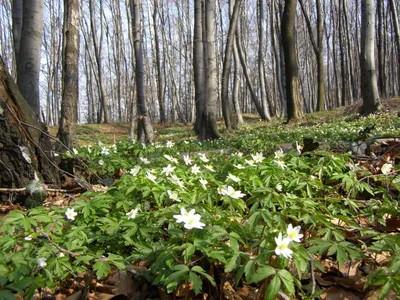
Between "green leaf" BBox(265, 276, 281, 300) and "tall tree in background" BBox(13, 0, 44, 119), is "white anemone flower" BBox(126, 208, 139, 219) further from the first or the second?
"tall tree in background" BBox(13, 0, 44, 119)

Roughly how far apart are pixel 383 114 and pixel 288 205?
28.6ft

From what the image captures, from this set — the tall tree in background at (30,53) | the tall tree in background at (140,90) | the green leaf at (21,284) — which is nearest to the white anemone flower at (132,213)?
the green leaf at (21,284)

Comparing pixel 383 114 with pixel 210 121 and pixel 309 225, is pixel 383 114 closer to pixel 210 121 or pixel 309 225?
pixel 210 121

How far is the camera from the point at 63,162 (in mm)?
3719

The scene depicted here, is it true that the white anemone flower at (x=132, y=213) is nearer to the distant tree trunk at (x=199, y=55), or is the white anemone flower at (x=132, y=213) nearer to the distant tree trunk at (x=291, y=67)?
the distant tree trunk at (x=199, y=55)

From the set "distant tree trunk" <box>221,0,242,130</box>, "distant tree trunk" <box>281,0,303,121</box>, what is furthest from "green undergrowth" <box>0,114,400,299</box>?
"distant tree trunk" <box>221,0,242,130</box>

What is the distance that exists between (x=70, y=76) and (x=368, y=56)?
28.2 ft

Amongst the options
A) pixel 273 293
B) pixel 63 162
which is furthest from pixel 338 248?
pixel 63 162

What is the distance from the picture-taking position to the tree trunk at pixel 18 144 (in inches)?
114

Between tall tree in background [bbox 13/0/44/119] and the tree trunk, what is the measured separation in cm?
192

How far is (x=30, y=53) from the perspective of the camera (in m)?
4.97

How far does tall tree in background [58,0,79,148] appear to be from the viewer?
6211 millimetres

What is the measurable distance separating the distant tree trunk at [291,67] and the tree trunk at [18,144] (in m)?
9.39

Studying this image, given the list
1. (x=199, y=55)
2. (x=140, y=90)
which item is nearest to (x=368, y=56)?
(x=199, y=55)
